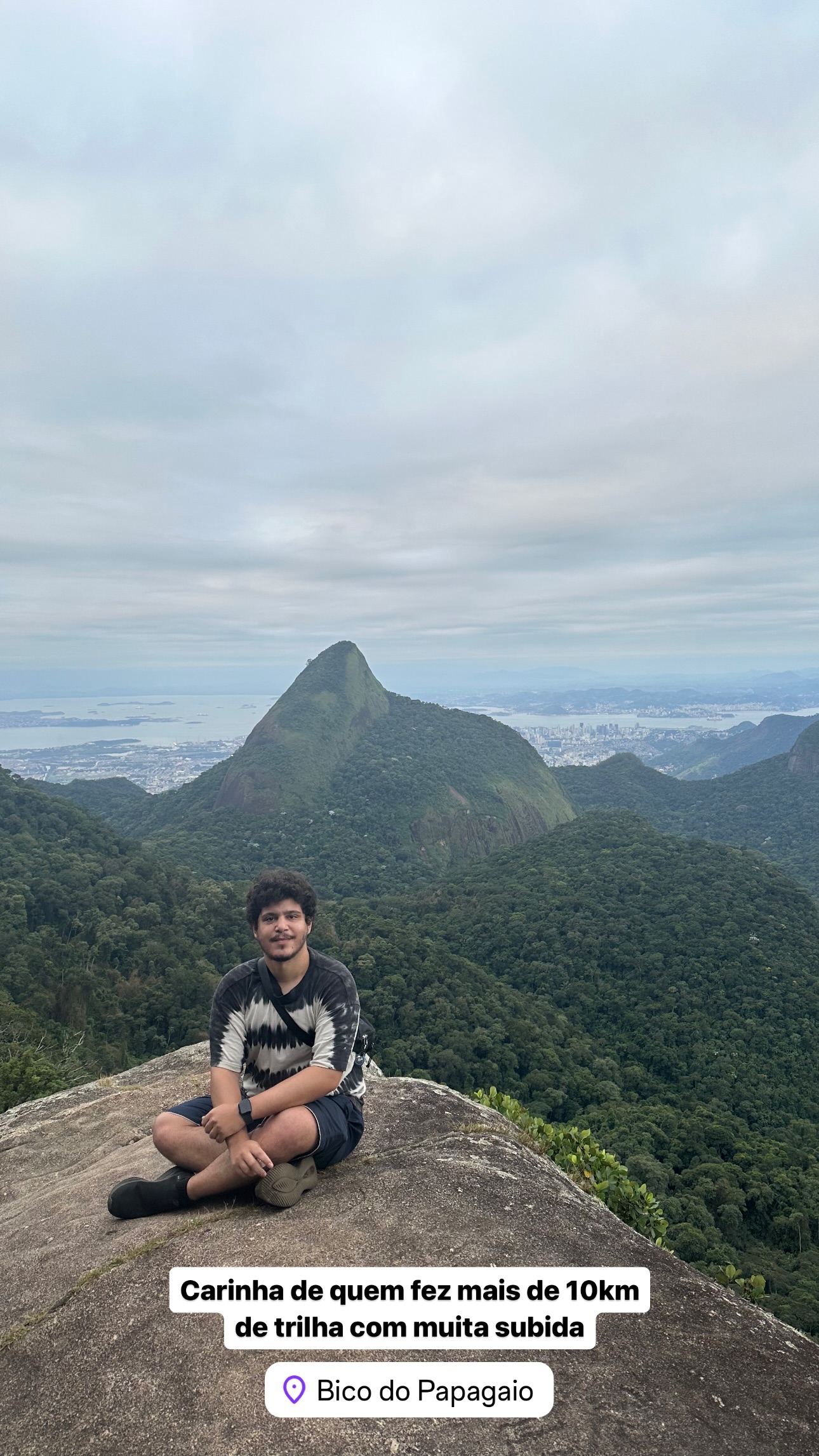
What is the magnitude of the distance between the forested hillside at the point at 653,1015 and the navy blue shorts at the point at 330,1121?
17242mm

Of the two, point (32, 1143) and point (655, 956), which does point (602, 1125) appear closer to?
point (655, 956)

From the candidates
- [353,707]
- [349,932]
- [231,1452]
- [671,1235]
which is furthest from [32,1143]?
[353,707]

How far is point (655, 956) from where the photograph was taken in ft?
143

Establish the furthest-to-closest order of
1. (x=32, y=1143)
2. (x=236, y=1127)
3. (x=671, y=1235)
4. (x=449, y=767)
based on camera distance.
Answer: (x=449, y=767)
(x=671, y=1235)
(x=32, y=1143)
(x=236, y=1127)

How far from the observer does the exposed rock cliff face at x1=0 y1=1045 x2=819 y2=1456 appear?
2842 millimetres

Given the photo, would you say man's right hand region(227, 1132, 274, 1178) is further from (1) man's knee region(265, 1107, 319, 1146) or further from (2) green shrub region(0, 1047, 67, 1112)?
(2) green shrub region(0, 1047, 67, 1112)

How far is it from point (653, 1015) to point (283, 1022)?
40.1 m

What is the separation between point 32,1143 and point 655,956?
43454 millimetres

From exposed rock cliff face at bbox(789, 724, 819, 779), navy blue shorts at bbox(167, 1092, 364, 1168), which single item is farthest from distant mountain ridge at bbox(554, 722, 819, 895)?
navy blue shorts at bbox(167, 1092, 364, 1168)

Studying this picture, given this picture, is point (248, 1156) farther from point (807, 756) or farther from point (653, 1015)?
point (807, 756)

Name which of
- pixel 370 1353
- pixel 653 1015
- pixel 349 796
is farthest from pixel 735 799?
pixel 370 1353

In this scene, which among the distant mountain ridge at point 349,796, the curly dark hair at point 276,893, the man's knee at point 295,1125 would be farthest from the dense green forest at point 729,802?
the man's knee at point 295,1125

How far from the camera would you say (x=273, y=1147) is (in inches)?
168

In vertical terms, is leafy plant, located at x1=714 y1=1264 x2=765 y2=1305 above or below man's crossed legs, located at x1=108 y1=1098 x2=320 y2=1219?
below
